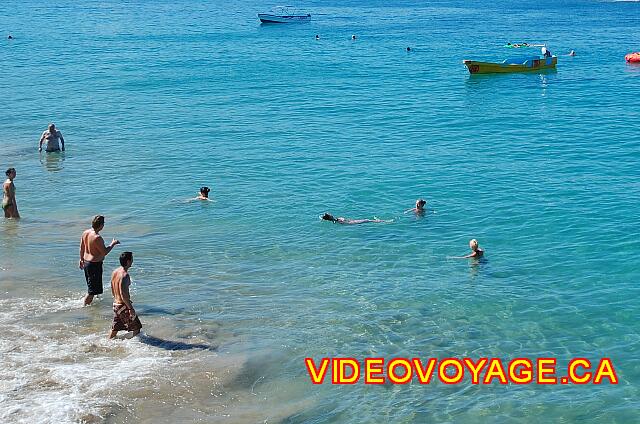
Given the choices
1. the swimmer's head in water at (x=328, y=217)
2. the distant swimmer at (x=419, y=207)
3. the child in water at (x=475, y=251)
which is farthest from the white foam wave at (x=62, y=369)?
the distant swimmer at (x=419, y=207)

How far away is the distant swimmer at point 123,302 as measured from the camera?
578 inches

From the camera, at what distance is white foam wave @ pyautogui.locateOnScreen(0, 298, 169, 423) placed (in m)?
12.8

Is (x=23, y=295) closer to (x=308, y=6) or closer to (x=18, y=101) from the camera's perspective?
(x=18, y=101)

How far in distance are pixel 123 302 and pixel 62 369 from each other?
1616 millimetres

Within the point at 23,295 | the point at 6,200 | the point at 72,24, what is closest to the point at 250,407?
the point at 23,295

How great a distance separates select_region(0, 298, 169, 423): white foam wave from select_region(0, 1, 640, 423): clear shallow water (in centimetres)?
5

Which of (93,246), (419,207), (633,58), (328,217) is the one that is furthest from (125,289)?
(633,58)

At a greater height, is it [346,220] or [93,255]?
[93,255]

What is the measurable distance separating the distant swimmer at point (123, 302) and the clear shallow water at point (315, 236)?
1.30 ft

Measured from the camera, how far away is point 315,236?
2394 cm

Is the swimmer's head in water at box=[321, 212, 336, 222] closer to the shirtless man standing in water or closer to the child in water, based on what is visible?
the child in water

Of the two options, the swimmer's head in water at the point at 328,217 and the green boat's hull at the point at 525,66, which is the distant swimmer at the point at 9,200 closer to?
the swimmer's head in water at the point at 328,217

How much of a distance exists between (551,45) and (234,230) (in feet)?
189

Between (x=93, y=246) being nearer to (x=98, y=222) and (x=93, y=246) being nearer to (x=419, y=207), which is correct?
(x=98, y=222)
